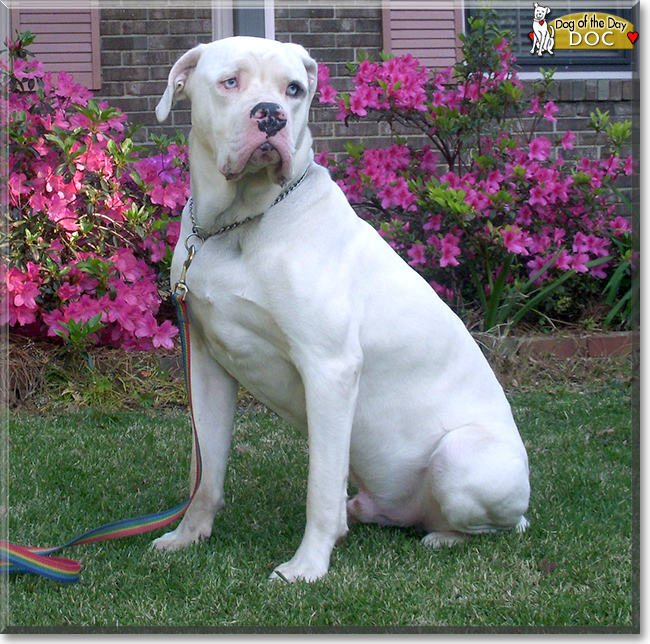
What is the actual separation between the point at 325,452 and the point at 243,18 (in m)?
4.04

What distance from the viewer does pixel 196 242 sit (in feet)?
8.46

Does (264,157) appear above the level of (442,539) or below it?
above

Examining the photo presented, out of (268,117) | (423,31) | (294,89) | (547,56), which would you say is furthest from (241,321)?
(547,56)

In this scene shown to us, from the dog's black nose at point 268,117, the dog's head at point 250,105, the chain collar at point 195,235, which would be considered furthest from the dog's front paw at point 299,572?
the dog's black nose at point 268,117

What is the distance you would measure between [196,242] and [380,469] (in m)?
0.97

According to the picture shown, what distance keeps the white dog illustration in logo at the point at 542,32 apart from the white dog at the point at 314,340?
9.91ft

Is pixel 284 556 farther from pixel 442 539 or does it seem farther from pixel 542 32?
pixel 542 32

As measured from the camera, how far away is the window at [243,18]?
552cm

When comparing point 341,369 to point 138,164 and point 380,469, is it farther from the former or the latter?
point 138,164

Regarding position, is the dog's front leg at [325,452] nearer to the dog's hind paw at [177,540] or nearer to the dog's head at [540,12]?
the dog's hind paw at [177,540]

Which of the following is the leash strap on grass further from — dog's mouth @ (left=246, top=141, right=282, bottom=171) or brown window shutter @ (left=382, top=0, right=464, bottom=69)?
brown window shutter @ (left=382, top=0, right=464, bottom=69)

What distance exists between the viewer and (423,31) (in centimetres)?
617

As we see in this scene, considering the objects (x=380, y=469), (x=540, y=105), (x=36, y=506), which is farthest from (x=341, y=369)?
(x=540, y=105)

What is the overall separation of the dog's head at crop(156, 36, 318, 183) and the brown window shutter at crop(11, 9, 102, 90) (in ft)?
13.5
